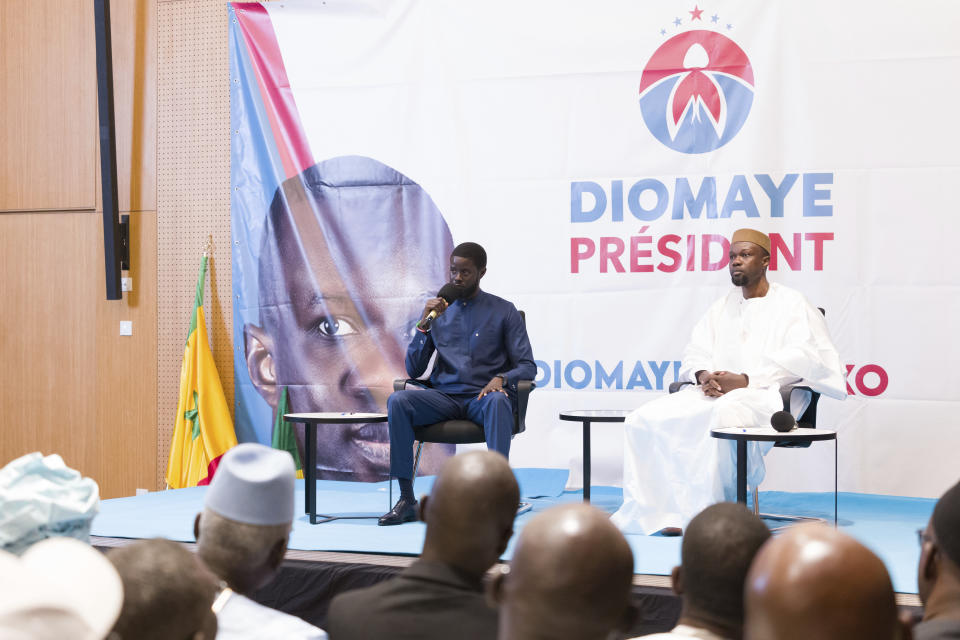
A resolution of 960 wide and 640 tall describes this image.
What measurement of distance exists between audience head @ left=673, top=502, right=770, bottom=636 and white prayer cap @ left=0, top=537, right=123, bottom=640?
78cm

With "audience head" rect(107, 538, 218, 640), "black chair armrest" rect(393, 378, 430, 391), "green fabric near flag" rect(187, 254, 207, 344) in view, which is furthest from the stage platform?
"audience head" rect(107, 538, 218, 640)

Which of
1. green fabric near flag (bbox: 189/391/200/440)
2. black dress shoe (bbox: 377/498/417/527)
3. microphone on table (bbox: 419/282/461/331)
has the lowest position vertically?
black dress shoe (bbox: 377/498/417/527)

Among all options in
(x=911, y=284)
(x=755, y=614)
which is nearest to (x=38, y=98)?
(x=911, y=284)

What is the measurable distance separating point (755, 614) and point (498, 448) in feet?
10.9

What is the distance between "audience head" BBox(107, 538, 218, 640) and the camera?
3.72 ft

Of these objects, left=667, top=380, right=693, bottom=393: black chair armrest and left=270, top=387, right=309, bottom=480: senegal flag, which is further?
left=270, top=387, right=309, bottom=480: senegal flag

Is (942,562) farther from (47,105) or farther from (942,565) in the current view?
(47,105)

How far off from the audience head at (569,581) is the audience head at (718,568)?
0.24m

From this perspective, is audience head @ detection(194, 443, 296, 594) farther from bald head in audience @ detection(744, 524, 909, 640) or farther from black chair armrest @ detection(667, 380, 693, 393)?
black chair armrest @ detection(667, 380, 693, 393)

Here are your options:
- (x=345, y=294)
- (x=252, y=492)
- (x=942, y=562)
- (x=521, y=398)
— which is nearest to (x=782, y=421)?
(x=521, y=398)

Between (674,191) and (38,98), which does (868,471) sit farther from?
(38,98)

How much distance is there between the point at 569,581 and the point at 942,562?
64cm

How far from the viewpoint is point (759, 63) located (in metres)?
5.16

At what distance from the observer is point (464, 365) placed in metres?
4.71
